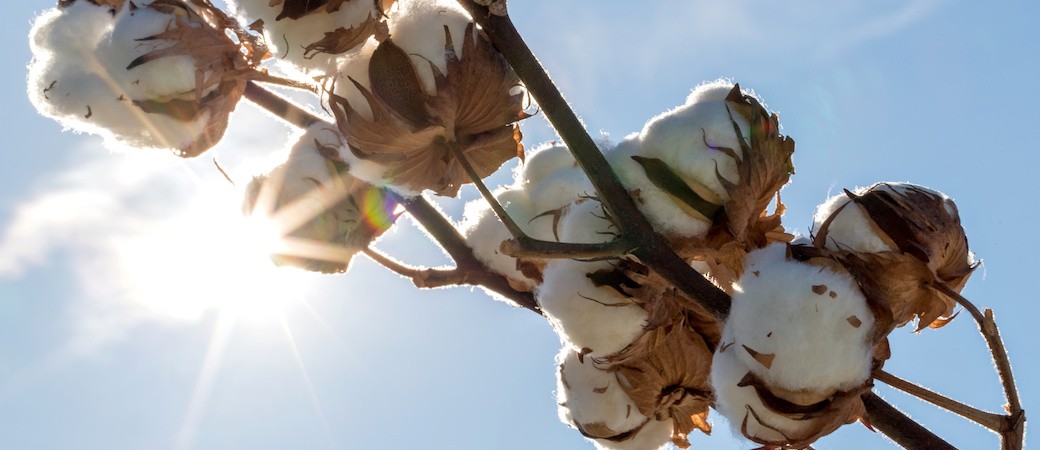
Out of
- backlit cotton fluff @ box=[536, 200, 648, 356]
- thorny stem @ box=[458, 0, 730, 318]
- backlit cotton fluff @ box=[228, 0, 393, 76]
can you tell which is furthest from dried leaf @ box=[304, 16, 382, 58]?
backlit cotton fluff @ box=[536, 200, 648, 356]

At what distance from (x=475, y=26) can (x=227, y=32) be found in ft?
1.21

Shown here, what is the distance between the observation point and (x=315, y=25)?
3.22 ft

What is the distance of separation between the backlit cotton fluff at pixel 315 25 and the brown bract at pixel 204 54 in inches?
5.1

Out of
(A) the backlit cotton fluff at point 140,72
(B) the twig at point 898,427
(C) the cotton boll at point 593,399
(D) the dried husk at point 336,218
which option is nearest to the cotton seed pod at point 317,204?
(D) the dried husk at point 336,218

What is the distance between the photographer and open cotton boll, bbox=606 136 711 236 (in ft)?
3.37

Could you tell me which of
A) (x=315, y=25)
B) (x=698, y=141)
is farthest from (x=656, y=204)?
(x=315, y=25)

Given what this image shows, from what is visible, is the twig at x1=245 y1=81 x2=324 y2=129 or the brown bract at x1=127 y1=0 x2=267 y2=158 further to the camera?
the twig at x1=245 y1=81 x2=324 y2=129

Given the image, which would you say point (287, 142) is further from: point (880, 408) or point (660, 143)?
point (880, 408)

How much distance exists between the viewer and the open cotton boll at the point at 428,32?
998 millimetres

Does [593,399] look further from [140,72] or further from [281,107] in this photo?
[140,72]

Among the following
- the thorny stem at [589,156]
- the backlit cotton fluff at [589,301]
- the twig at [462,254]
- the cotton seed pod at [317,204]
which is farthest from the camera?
the twig at [462,254]

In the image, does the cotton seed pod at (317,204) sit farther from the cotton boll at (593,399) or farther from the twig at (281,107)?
the cotton boll at (593,399)

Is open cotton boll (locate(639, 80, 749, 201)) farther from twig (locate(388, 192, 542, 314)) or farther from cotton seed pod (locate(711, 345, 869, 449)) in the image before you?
twig (locate(388, 192, 542, 314))

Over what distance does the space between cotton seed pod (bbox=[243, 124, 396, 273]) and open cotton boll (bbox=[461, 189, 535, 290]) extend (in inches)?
5.7
